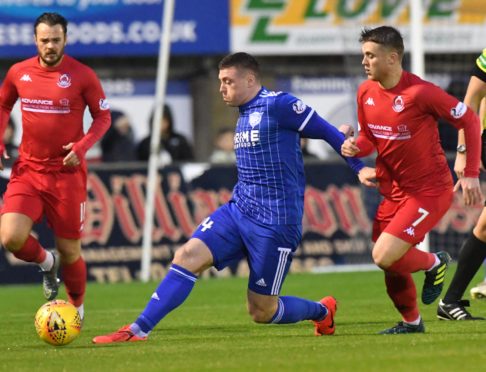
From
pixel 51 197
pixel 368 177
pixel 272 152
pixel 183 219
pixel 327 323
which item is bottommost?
pixel 183 219

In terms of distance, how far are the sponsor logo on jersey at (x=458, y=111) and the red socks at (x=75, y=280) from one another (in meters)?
3.56

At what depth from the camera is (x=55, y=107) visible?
10.5 m

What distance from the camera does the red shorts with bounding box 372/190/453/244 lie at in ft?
29.6

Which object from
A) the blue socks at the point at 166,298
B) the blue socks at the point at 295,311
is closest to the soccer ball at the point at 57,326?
the blue socks at the point at 166,298

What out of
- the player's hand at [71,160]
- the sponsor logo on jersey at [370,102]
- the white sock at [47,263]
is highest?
the sponsor logo on jersey at [370,102]

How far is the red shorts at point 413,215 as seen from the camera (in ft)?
29.6

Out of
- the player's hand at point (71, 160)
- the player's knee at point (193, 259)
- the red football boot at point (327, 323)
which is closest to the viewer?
the player's knee at point (193, 259)

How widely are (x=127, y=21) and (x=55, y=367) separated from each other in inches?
582

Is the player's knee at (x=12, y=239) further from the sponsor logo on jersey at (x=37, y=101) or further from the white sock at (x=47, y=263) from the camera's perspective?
the sponsor logo on jersey at (x=37, y=101)

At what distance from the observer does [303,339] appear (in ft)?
29.5

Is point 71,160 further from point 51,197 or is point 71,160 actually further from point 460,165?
point 460,165

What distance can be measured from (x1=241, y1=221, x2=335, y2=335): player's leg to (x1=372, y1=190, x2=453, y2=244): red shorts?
2.16ft

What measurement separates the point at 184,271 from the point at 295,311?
0.91m

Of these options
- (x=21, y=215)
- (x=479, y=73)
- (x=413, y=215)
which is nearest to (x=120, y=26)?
(x=21, y=215)
